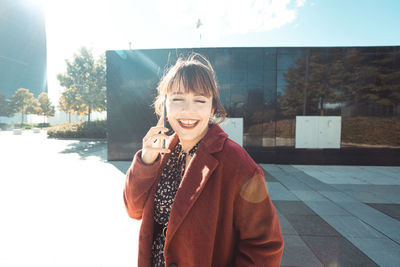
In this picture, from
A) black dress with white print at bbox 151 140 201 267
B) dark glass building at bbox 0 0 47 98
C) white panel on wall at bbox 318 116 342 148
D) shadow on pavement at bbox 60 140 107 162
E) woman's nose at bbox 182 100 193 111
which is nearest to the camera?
woman's nose at bbox 182 100 193 111

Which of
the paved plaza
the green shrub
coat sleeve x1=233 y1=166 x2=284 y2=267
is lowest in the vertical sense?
the paved plaza

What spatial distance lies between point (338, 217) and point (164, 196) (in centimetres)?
460

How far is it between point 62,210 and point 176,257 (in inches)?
185

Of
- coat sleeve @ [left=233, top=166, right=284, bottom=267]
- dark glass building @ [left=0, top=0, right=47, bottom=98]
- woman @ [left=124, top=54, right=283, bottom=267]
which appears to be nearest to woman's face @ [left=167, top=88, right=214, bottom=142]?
woman @ [left=124, top=54, right=283, bottom=267]

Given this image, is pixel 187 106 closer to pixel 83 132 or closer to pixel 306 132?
pixel 306 132

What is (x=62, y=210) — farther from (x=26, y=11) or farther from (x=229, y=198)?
(x=26, y=11)

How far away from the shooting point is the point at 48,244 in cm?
346

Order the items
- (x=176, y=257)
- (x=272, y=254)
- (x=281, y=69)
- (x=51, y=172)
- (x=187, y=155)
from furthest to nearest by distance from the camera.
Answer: (x=281, y=69)
(x=51, y=172)
(x=187, y=155)
(x=176, y=257)
(x=272, y=254)

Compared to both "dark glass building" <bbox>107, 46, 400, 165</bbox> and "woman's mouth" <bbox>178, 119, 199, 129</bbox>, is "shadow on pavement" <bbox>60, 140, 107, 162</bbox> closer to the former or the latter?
A: "dark glass building" <bbox>107, 46, 400, 165</bbox>

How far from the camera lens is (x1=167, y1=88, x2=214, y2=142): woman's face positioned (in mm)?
1306

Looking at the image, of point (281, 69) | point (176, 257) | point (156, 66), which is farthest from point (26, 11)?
point (176, 257)

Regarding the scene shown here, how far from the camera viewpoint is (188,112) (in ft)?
4.24

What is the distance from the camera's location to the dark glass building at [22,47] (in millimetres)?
62531

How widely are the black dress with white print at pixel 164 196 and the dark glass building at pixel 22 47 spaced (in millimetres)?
77189
